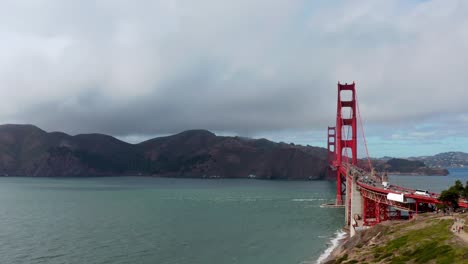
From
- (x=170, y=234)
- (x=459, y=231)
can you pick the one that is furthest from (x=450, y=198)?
(x=170, y=234)

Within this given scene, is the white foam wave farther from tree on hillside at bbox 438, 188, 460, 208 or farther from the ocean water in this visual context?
tree on hillside at bbox 438, 188, 460, 208

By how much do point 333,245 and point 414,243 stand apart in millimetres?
19945

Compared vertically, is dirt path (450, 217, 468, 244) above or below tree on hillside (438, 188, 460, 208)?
below

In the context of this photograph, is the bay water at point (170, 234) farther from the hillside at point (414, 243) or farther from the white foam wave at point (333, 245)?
the hillside at point (414, 243)

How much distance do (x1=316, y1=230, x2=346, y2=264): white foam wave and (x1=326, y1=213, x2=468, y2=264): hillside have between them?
305 cm

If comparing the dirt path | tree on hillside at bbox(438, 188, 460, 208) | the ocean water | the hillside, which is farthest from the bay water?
the dirt path

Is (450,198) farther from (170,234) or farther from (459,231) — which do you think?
(170,234)

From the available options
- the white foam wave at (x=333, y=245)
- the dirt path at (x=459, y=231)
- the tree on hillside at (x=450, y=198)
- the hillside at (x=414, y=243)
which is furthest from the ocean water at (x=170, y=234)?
the dirt path at (x=459, y=231)

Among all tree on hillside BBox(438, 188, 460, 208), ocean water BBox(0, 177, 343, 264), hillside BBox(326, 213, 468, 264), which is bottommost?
ocean water BBox(0, 177, 343, 264)

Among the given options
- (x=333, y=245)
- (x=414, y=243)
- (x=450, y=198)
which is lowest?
(x=333, y=245)

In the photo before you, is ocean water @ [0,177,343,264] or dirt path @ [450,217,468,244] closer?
dirt path @ [450,217,468,244]

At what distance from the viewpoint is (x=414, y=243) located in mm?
30922

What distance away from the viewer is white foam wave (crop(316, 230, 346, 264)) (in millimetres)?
42844

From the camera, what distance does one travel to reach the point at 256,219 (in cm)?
7406
